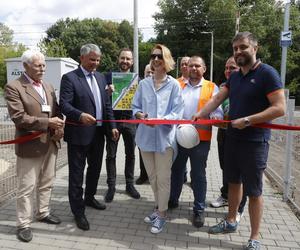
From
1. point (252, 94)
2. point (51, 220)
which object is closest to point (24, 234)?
point (51, 220)

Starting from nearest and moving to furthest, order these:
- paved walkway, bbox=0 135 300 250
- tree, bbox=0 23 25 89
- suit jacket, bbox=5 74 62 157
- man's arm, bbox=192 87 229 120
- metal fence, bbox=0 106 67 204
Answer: suit jacket, bbox=5 74 62 157
paved walkway, bbox=0 135 300 250
man's arm, bbox=192 87 229 120
metal fence, bbox=0 106 67 204
tree, bbox=0 23 25 89

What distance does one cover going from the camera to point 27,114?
373 centimetres

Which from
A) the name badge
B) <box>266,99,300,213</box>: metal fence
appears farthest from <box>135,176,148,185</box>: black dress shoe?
the name badge

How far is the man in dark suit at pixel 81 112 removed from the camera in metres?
3.94

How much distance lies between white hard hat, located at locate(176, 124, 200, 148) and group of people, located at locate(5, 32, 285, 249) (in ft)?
0.44

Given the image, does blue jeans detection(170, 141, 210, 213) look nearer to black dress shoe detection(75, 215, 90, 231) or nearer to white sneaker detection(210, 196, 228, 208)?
white sneaker detection(210, 196, 228, 208)

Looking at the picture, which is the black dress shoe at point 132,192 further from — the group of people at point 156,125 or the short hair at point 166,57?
the short hair at point 166,57

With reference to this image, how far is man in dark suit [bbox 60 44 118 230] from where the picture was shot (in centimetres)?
394

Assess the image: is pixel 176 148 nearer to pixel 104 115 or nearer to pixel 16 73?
pixel 104 115

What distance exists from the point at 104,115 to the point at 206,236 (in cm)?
199

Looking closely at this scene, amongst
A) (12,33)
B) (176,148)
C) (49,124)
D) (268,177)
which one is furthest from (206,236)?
(12,33)

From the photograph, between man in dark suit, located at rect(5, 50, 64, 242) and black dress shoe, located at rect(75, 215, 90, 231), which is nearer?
man in dark suit, located at rect(5, 50, 64, 242)

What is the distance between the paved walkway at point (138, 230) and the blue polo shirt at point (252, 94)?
1.29m

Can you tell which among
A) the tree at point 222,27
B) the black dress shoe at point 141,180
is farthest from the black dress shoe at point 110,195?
the tree at point 222,27
